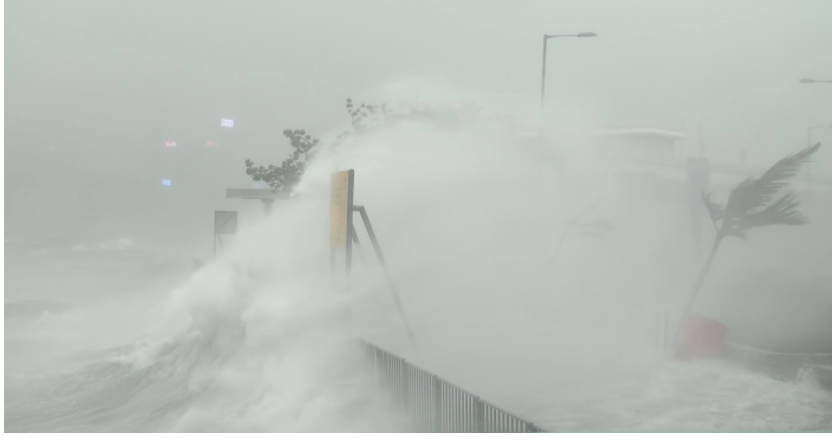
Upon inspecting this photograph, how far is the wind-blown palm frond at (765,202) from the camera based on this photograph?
8.07 m

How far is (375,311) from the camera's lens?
27.6 feet

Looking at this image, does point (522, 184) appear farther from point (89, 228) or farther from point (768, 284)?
point (89, 228)

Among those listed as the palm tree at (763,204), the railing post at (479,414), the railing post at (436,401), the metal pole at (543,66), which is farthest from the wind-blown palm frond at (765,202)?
the railing post at (479,414)

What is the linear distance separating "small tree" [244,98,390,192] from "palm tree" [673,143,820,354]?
4189 millimetres

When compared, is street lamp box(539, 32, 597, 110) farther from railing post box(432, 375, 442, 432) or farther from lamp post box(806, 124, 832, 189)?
railing post box(432, 375, 442, 432)

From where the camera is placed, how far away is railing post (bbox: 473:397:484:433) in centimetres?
500

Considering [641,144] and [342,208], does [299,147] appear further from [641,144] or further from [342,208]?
[641,144]

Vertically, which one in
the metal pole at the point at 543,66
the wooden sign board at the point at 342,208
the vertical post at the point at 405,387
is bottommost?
the vertical post at the point at 405,387

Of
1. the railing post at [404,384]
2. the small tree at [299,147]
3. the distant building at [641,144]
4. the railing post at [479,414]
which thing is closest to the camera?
the railing post at [479,414]

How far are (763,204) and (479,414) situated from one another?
14.8 ft

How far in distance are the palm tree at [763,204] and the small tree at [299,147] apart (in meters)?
4.19

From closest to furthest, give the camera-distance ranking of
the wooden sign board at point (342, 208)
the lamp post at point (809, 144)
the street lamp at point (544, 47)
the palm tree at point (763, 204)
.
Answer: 1. the wooden sign board at point (342, 208)
2. the palm tree at point (763, 204)
3. the lamp post at point (809, 144)
4. the street lamp at point (544, 47)

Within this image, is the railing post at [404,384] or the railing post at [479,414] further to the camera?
the railing post at [404,384]

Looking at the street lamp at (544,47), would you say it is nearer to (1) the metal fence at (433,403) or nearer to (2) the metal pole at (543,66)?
(2) the metal pole at (543,66)
